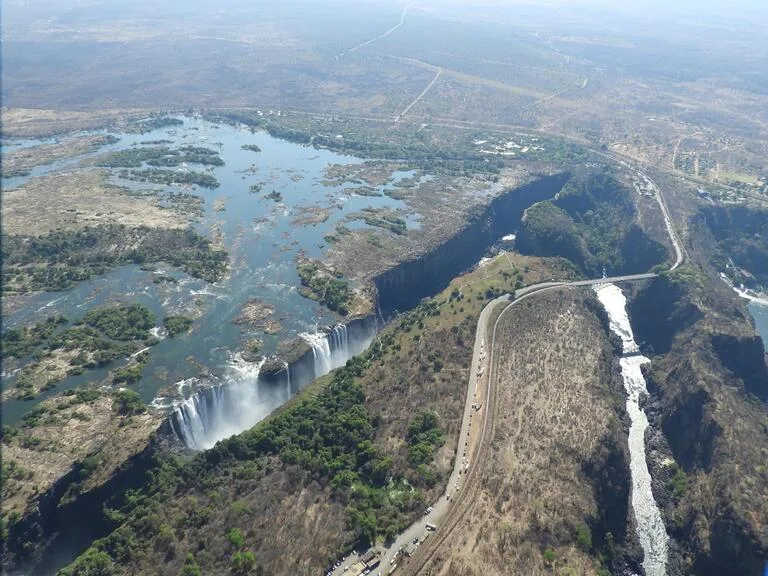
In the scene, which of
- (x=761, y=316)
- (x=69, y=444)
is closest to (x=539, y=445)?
(x=69, y=444)

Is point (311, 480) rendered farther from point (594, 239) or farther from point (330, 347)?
point (594, 239)

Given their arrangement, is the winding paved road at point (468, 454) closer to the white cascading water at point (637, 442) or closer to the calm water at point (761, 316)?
the white cascading water at point (637, 442)

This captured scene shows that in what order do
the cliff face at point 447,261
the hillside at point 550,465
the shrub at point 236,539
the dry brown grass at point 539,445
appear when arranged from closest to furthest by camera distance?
1. the shrub at point 236,539
2. the dry brown grass at point 539,445
3. the hillside at point 550,465
4. the cliff face at point 447,261

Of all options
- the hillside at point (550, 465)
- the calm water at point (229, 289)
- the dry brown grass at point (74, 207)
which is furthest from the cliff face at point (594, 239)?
the dry brown grass at point (74, 207)

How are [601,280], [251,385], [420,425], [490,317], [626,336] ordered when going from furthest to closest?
[601,280]
[626,336]
[490,317]
[251,385]
[420,425]

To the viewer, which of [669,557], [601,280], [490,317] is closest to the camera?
[669,557]

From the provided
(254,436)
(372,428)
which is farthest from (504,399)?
(254,436)

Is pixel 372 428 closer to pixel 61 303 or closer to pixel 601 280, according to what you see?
pixel 61 303
